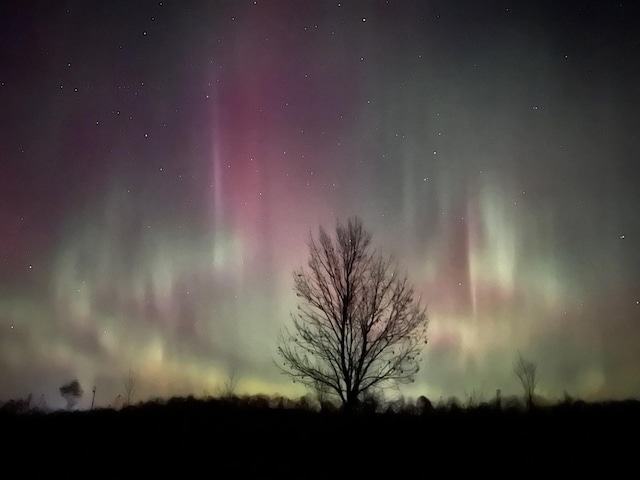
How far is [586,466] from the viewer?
1168 cm

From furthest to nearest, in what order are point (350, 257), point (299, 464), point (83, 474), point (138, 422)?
1. point (350, 257)
2. point (138, 422)
3. point (299, 464)
4. point (83, 474)

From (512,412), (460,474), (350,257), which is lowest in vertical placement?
(460,474)

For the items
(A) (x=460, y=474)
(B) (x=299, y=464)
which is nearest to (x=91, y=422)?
(B) (x=299, y=464)

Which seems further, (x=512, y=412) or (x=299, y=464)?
(x=512, y=412)

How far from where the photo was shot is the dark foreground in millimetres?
11688

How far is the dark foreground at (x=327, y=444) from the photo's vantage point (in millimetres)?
11688

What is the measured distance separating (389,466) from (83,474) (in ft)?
22.4

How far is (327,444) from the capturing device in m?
13.5

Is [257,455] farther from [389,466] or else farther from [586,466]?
[586,466]

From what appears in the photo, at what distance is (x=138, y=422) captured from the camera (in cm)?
1598

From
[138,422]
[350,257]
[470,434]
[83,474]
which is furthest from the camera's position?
[350,257]

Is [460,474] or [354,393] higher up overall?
[354,393]

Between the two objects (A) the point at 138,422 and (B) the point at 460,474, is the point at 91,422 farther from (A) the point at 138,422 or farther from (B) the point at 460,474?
(B) the point at 460,474

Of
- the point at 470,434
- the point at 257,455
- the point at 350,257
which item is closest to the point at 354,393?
the point at 350,257
